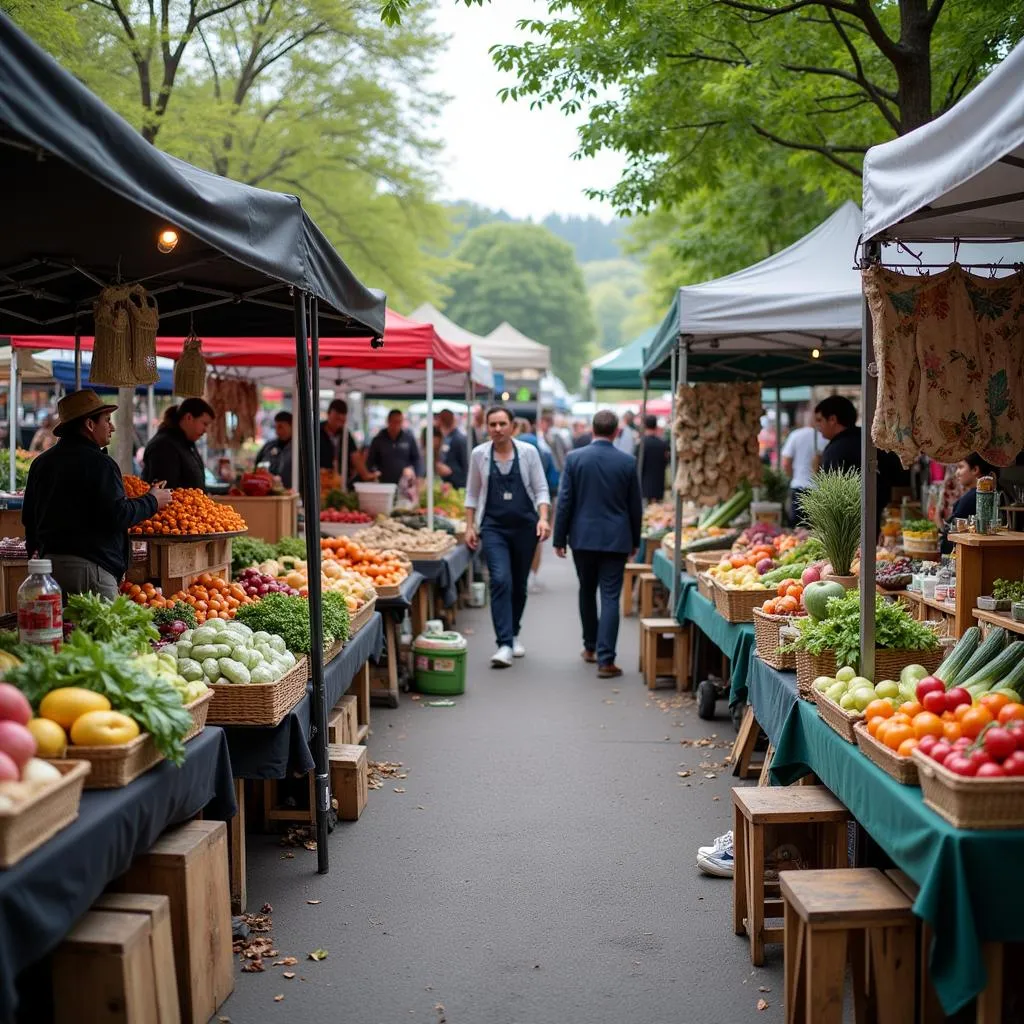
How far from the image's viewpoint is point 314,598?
579cm

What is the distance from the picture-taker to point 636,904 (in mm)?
5254

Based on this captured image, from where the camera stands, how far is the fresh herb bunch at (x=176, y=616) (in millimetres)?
6015

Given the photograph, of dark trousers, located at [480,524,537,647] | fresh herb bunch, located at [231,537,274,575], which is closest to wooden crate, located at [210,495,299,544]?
fresh herb bunch, located at [231,537,274,575]

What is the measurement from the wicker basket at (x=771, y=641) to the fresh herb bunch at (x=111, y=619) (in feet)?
10.4

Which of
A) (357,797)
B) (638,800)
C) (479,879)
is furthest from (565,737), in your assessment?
(479,879)

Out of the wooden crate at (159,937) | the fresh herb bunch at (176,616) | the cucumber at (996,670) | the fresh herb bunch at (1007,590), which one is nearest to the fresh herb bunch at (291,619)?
the fresh herb bunch at (176,616)

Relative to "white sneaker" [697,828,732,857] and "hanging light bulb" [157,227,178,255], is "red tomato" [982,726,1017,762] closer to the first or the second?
"white sneaker" [697,828,732,857]

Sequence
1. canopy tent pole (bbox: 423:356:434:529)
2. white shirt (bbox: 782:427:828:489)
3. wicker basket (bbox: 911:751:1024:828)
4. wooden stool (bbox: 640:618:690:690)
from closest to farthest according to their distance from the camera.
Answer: wicker basket (bbox: 911:751:1024:828) < wooden stool (bbox: 640:618:690:690) < canopy tent pole (bbox: 423:356:434:529) < white shirt (bbox: 782:427:828:489)

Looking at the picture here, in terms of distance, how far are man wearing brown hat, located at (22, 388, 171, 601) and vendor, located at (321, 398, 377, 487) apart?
9.19 meters

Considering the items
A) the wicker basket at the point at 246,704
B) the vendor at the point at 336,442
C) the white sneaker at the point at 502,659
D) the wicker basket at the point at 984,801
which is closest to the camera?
the wicker basket at the point at 984,801

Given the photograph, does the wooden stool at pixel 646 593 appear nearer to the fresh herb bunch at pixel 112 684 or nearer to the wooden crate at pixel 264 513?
the wooden crate at pixel 264 513

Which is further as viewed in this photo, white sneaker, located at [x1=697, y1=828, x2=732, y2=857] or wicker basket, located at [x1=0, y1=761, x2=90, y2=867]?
white sneaker, located at [x1=697, y1=828, x2=732, y2=857]

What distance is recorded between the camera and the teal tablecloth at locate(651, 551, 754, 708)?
7.40m

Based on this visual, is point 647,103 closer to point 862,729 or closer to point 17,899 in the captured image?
point 862,729
